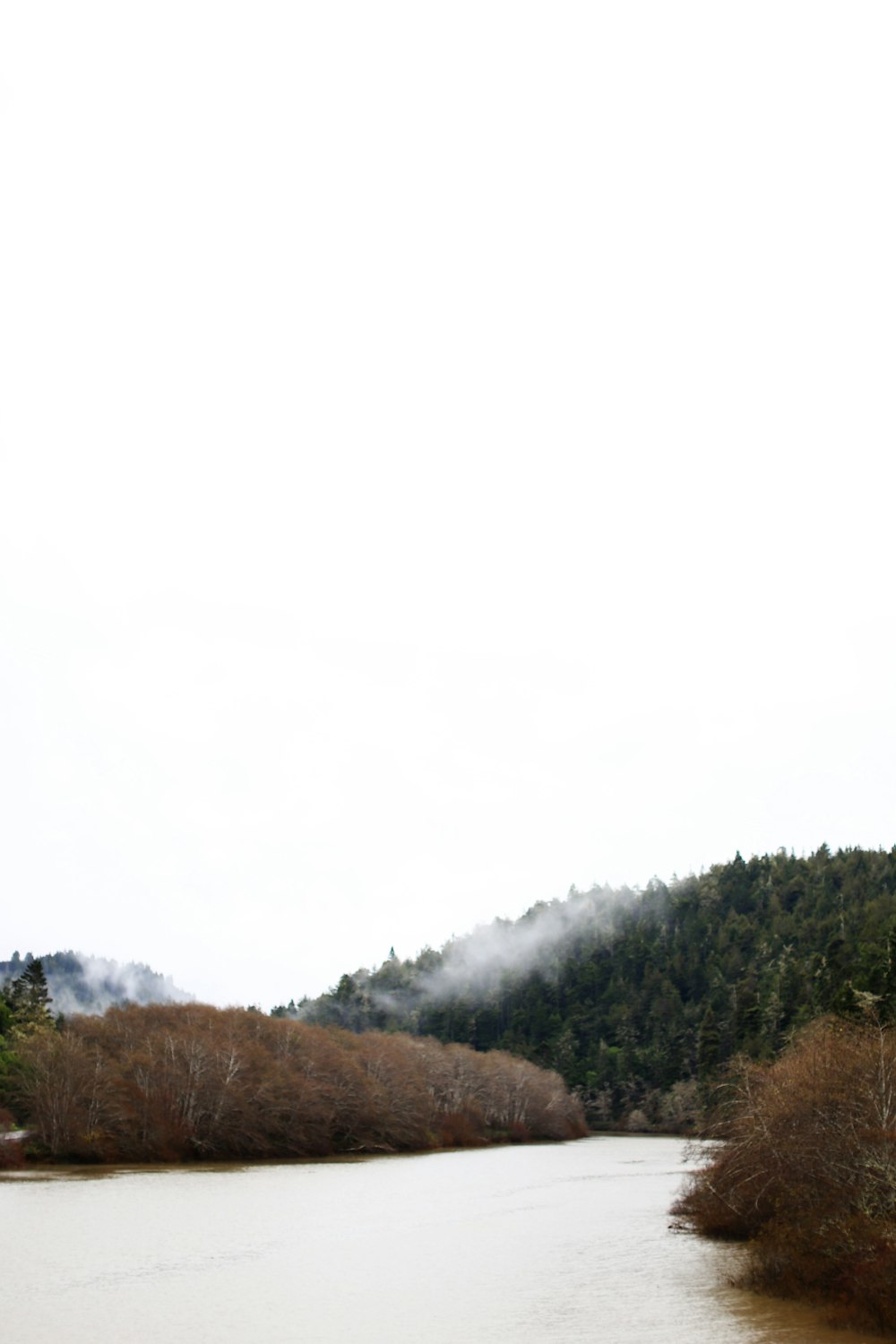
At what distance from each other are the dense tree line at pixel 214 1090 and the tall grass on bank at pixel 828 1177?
57973 mm

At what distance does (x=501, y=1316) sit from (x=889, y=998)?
137ft

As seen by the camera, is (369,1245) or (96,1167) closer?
(369,1245)

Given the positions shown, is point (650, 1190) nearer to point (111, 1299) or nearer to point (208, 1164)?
point (208, 1164)

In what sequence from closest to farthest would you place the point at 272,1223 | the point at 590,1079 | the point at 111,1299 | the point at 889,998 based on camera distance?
1. the point at 111,1299
2. the point at 272,1223
3. the point at 889,998
4. the point at 590,1079

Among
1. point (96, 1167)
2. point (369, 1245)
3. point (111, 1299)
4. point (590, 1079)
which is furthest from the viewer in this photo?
point (590, 1079)

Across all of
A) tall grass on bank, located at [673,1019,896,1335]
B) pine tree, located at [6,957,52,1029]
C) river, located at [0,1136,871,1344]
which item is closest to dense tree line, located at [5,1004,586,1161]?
pine tree, located at [6,957,52,1029]

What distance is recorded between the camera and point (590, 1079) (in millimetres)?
199375

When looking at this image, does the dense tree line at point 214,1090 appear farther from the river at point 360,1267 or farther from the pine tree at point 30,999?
the river at point 360,1267

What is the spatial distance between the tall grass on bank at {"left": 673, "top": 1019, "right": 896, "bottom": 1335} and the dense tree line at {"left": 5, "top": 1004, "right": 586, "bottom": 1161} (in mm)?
57973

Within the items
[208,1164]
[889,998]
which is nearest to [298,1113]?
[208,1164]

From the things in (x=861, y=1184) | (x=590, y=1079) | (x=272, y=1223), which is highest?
(x=861, y=1184)

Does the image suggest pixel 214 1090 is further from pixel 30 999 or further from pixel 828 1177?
pixel 828 1177

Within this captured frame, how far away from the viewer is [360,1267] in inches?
1689

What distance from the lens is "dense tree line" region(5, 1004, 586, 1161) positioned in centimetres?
8681
